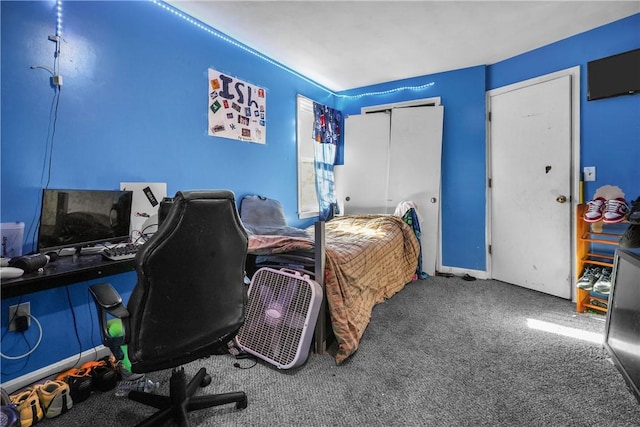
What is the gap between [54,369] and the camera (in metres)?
1.89

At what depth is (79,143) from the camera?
1966mm

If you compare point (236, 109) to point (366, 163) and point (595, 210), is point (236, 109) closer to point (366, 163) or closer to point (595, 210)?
point (366, 163)

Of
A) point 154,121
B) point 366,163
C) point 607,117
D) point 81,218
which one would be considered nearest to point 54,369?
point 81,218

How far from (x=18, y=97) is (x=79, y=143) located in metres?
0.34

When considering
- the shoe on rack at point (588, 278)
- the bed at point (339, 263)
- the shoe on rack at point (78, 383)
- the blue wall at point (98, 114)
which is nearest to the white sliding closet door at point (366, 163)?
the bed at point (339, 263)

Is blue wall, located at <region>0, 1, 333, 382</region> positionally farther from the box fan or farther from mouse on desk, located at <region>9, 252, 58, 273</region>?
the box fan

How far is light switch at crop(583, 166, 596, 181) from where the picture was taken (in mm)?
2924

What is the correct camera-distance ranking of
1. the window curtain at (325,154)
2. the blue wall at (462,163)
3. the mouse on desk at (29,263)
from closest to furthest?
the mouse on desk at (29,263), the blue wall at (462,163), the window curtain at (325,154)

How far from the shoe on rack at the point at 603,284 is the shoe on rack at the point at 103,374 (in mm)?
3485

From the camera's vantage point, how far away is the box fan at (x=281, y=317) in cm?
192

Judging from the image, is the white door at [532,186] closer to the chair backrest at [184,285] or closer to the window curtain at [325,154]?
the window curtain at [325,154]

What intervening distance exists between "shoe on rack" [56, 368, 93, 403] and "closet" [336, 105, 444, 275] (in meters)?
3.38

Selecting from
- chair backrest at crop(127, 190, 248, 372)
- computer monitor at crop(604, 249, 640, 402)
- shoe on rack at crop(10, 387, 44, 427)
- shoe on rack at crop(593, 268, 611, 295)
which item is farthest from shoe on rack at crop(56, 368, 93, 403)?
shoe on rack at crop(593, 268, 611, 295)

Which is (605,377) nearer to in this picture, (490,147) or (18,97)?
(490,147)
